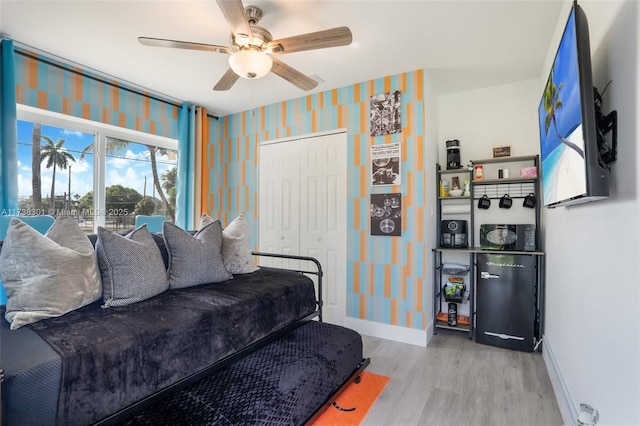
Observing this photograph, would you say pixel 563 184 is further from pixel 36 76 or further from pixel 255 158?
pixel 36 76

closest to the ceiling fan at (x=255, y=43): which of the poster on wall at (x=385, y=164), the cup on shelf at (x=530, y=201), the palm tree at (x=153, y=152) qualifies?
the poster on wall at (x=385, y=164)

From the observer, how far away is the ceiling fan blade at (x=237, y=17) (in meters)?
1.51

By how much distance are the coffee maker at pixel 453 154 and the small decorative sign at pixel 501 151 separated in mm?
347

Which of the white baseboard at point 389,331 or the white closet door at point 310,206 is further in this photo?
the white closet door at point 310,206

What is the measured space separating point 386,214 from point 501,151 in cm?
136

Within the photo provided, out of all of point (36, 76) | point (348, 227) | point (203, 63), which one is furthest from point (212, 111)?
point (348, 227)

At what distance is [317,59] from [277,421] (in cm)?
266

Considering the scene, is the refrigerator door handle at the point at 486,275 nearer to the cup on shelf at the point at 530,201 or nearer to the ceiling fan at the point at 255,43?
the cup on shelf at the point at 530,201

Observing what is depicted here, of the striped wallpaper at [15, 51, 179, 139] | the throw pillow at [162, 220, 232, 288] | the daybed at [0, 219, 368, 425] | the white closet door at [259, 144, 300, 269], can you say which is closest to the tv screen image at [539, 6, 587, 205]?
the daybed at [0, 219, 368, 425]

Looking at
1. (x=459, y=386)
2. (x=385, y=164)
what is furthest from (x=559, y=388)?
(x=385, y=164)

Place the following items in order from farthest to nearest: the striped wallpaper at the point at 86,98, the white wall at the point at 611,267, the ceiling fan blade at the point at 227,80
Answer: the striped wallpaper at the point at 86,98, the ceiling fan blade at the point at 227,80, the white wall at the point at 611,267

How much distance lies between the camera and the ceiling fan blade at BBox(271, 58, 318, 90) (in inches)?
84.4

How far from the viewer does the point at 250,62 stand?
6.14 feet

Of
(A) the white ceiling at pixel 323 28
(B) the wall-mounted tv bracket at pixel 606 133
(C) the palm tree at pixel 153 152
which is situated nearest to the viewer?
(B) the wall-mounted tv bracket at pixel 606 133
